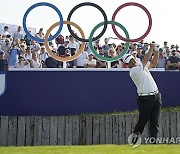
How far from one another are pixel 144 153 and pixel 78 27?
8.93m

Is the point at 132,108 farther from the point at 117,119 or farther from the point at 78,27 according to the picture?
the point at 78,27

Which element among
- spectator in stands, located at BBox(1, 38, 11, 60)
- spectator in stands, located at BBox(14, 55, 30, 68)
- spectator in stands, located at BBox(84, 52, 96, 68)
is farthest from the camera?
spectator in stands, located at BBox(1, 38, 11, 60)

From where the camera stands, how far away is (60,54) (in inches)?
649

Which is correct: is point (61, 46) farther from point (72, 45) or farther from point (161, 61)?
point (161, 61)

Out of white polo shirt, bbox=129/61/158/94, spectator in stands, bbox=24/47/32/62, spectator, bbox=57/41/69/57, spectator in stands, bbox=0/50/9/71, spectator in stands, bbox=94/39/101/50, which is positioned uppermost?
spectator in stands, bbox=94/39/101/50

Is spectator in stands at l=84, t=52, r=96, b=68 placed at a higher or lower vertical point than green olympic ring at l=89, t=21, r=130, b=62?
lower

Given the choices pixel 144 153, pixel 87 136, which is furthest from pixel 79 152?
pixel 87 136

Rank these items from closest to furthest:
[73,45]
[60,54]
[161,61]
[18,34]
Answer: [60,54] → [73,45] → [161,61] → [18,34]

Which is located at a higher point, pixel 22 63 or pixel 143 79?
pixel 22 63

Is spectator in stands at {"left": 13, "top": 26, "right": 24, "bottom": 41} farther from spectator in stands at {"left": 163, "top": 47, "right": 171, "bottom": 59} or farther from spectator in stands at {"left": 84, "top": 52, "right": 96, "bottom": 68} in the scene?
spectator in stands at {"left": 163, "top": 47, "right": 171, "bottom": 59}

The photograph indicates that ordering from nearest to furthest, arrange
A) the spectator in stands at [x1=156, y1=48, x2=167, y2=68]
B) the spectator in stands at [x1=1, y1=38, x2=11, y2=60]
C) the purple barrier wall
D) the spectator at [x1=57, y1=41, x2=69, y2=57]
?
1. the purple barrier wall
2. the spectator in stands at [x1=1, y1=38, x2=11, y2=60]
3. the spectator at [x1=57, y1=41, x2=69, y2=57]
4. the spectator in stands at [x1=156, y1=48, x2=167, y2=68]

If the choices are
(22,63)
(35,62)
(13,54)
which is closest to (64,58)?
(35,62)

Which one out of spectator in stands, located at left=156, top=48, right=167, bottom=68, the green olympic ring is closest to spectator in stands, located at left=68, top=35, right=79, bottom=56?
the green olympic ring

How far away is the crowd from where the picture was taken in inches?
604
